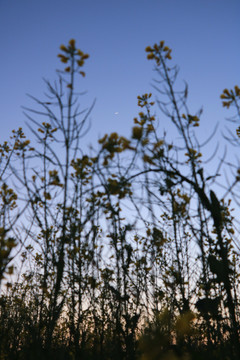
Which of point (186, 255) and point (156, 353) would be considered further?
point (186, 255)

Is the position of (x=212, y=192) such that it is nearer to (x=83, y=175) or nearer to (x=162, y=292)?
(x=83, y=175)

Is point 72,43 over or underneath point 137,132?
over

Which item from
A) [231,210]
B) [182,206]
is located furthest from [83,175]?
[231,210]

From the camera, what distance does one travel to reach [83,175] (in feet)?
10.4

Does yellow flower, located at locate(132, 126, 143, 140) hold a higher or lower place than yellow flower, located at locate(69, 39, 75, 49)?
lower

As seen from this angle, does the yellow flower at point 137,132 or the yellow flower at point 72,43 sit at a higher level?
the yellow flower at point 72,43

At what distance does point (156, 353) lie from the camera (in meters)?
1.13

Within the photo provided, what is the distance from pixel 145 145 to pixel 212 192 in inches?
39.1

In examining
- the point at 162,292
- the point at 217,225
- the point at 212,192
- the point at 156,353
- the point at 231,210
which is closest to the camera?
the point at 156,353

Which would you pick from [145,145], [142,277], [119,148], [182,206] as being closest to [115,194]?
[119,148]

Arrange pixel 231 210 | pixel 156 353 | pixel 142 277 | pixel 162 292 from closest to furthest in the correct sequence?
pixel 156 353, pixel 142 277, pixel 162 292, pixel 231 210

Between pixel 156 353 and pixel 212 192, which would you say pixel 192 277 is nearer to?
pixel 212 192

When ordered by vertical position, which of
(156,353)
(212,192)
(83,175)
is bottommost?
(156,353)

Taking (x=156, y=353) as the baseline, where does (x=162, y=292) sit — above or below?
above
